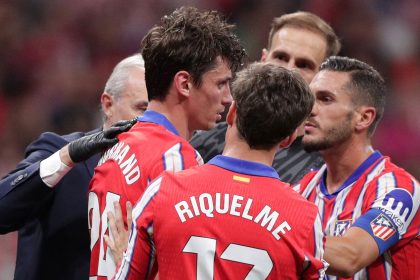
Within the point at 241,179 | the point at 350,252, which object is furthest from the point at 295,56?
the point at 241,179

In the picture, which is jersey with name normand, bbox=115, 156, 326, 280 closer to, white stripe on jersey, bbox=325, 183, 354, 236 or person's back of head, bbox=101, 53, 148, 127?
white stripe on jersey, bbox=325, 183, 354, 236

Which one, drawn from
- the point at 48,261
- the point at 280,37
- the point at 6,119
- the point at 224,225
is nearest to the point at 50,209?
the point at 48,261

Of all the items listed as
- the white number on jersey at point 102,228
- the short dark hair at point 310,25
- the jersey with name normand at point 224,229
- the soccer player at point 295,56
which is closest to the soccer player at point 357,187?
the soccer player at point 295,56

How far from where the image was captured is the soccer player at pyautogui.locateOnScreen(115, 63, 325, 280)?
2771 millimetres

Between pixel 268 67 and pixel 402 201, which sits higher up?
pixel 268 67

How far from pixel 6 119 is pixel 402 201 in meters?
5.47

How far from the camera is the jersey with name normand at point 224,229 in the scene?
9.09 feet

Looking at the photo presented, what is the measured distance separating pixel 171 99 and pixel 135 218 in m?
0.53

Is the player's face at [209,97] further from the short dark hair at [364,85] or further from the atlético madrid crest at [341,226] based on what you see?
the short dark hair at [364,85]

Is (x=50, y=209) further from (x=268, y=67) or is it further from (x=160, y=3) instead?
(x=160, y=3)

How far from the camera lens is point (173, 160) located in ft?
9.73

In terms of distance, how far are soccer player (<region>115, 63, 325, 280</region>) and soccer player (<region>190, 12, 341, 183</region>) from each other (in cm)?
186

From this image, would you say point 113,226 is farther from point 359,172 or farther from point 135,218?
point 359,172

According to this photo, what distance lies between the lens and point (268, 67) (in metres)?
2.89
